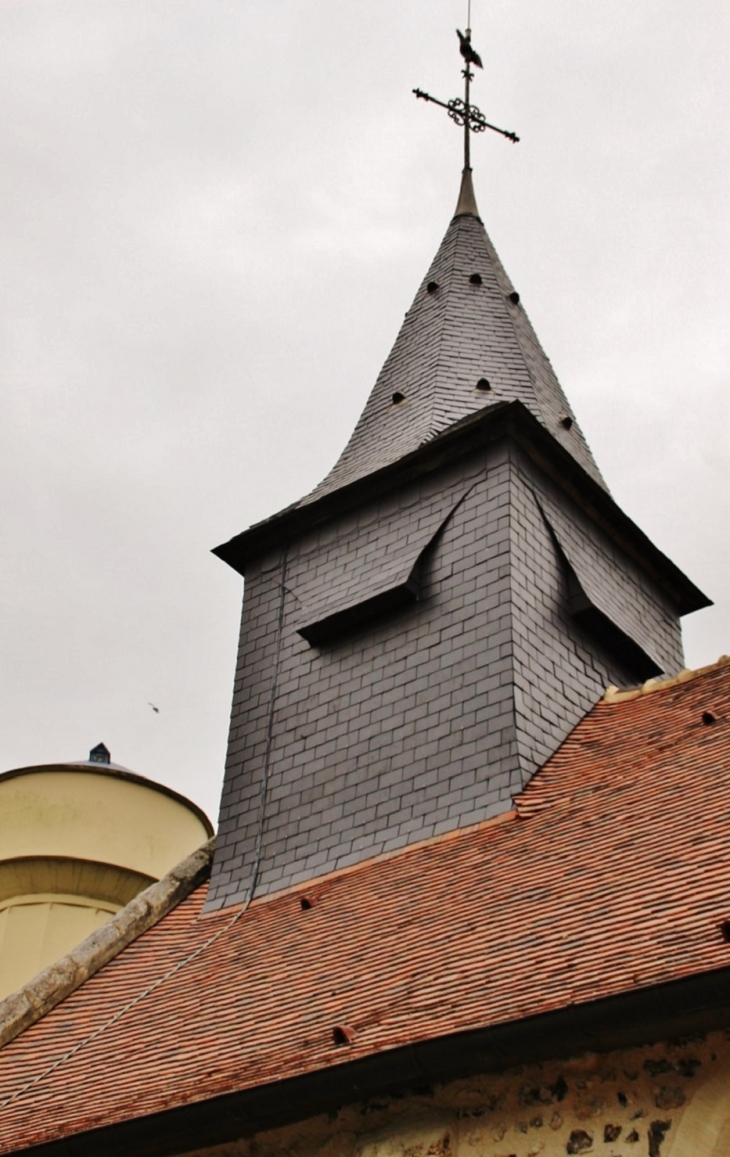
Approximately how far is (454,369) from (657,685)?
434 cm

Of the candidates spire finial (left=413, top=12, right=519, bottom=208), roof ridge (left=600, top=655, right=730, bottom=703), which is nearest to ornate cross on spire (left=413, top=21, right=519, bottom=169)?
spire finial (left=413, top=12, right=519, bottom=208)

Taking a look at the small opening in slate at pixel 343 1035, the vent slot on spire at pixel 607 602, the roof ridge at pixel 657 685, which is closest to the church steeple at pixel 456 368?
the vent slot on spire at pixel 607 602

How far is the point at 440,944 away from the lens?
25.7ft

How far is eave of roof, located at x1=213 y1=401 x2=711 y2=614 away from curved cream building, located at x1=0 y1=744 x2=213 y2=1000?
2.89 metres

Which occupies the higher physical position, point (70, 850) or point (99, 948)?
point (70, 850)

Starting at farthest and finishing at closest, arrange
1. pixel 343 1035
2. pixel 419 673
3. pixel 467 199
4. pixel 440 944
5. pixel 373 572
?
pixel 467 199 < pixel 373 572 < pixel 419 673 < pixel 440 944 < pixel 343 1035

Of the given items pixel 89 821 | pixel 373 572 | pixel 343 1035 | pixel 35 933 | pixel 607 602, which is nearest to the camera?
pixel 343 1035

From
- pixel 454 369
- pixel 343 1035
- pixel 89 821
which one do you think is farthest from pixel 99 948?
pixel 454 369

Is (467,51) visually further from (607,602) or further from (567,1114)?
(567,1114)

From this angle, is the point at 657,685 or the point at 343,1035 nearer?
the point at 343,1035

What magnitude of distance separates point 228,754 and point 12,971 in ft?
11.4

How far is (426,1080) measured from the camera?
6625mm

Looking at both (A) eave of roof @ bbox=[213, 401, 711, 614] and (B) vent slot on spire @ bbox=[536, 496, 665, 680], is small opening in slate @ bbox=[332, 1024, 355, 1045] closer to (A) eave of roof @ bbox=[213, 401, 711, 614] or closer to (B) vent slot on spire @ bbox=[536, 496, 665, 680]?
(B) vent slot on spire @ bbox=[536, 496, 665, 680]

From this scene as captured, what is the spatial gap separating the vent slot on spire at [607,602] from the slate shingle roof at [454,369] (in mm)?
1162
